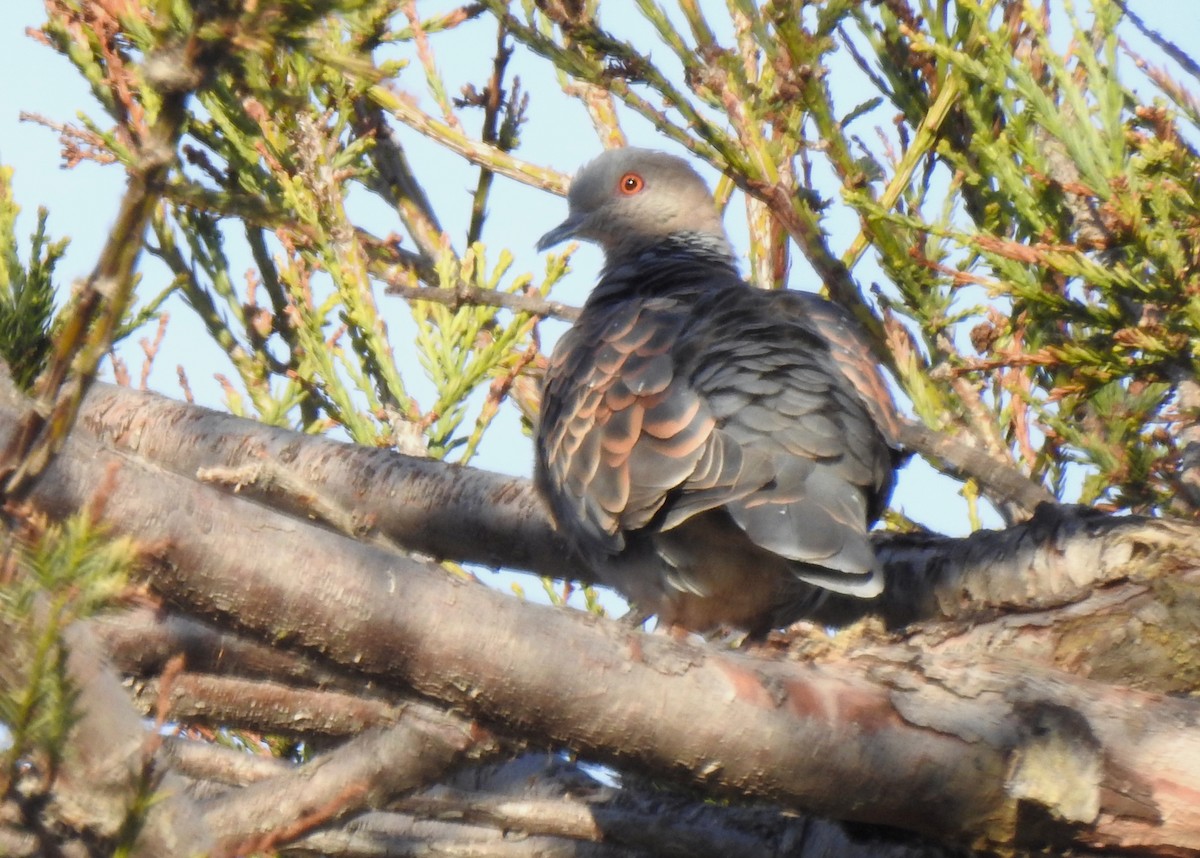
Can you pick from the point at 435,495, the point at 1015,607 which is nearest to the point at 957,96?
the point at 1015,607

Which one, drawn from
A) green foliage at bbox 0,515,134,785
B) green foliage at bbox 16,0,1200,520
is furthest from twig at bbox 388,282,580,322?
green foliage at bbox 0,515,134,785

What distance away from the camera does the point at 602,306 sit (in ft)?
13.5

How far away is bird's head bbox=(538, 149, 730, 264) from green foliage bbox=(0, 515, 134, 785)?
357 cm

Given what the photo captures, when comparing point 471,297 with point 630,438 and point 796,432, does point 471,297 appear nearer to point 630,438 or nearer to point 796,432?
point 630,438

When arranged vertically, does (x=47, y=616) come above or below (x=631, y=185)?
below

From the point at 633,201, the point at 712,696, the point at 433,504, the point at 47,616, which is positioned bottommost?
the point at 47,616

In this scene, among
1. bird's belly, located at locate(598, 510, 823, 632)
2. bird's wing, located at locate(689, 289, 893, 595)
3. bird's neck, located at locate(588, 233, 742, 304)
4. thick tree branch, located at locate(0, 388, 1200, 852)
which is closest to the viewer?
thick tree branch, located at locate(0, 388, 1200, 852)

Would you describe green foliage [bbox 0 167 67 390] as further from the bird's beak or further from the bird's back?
the bird's beak

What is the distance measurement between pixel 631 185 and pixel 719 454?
191 centimetres

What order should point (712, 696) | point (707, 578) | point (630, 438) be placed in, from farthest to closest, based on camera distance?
point (707, 578) → point (630, 438) → point (712, 696)

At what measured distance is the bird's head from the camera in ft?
15.8

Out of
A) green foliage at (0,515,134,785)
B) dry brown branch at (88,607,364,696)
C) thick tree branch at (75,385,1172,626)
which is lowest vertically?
dry brown branch at (88,607,364,696)

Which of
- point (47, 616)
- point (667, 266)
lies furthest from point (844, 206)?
point (47, 616)

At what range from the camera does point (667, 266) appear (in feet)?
14.3
